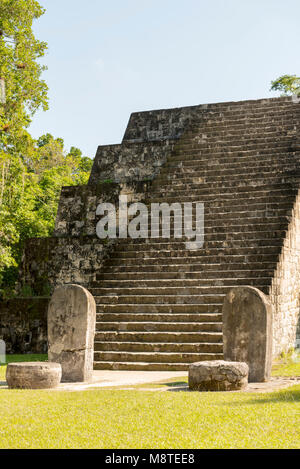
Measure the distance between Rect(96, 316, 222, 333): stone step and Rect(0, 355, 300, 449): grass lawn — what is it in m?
3.24

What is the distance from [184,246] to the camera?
1230cm

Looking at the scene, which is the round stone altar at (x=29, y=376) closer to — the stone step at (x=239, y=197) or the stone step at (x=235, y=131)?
the stone step at (x=239, y=197)

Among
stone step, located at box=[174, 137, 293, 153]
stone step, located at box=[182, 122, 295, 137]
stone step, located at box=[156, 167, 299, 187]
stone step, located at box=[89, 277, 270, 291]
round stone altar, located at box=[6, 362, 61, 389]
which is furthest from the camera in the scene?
stone step, located at box=[182, 122, 295, 137]

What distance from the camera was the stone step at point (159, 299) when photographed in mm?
10758

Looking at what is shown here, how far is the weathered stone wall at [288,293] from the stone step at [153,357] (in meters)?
1.56

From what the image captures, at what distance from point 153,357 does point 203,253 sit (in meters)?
2.84

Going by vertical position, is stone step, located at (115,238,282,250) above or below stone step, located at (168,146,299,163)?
below

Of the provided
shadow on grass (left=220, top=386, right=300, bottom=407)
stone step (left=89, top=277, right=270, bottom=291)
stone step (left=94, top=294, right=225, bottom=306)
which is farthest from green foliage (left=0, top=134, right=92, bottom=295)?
shadow on grass (left=220, top=386, right=300, bottom=407)

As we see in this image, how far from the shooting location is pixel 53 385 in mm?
7449

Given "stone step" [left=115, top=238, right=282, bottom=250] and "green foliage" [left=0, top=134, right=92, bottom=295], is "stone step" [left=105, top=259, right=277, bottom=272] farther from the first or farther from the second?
"green foliage" [left=0, top=134, right=92, bottom=295]

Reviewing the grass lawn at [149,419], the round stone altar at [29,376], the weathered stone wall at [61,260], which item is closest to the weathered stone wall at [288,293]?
the weathered stone wall at [61,260]

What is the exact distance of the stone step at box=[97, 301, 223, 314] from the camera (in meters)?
10.6
